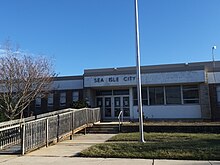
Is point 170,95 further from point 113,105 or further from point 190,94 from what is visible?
point 113,105

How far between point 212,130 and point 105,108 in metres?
12.1

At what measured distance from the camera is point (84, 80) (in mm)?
26312

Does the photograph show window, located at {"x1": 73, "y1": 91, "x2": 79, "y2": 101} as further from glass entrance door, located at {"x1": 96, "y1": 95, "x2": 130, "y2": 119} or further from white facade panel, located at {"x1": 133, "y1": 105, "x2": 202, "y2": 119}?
white facade panel, located at {"x1": 133, "y1": 105, "x2": 202, "y2": 119}

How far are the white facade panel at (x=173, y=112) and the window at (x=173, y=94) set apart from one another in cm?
58

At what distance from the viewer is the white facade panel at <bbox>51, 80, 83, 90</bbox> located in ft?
91.2

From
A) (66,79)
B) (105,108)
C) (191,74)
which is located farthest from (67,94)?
(191,74)

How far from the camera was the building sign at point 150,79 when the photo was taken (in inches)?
→ 949

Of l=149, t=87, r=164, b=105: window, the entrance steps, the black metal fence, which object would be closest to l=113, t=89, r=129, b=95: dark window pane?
l=149, t=87, r=164, b=105: window

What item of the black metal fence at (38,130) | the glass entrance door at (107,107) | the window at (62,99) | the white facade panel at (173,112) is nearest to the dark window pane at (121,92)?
the glass entrance door at (107,107)

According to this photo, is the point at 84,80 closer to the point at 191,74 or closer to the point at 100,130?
the point at 100,130

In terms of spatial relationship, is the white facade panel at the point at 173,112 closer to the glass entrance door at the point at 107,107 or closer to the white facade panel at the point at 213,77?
the white facade panel at the point at 213,77

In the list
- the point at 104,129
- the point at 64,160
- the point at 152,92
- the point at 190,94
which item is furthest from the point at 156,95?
the point at 64,160

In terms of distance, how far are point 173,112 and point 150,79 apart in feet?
11.2

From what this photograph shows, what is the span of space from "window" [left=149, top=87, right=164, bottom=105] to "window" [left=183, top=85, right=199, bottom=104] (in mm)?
1954
